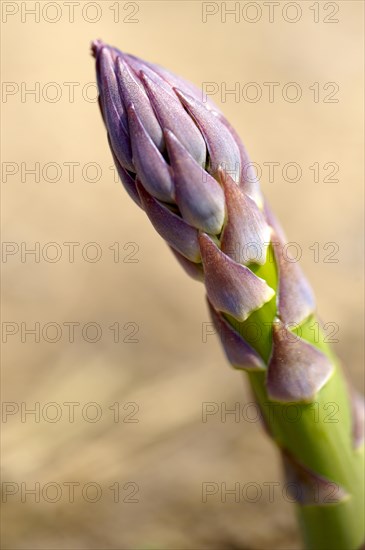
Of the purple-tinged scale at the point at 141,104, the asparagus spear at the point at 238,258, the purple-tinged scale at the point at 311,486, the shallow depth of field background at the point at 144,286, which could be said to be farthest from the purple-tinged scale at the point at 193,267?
the shallow depth of field background at the point at 144,286

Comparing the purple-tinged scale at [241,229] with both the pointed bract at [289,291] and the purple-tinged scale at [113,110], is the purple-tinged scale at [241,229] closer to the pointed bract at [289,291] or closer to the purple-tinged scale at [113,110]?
the pointed bract at [289,291]

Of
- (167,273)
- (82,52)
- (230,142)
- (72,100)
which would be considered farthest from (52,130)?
(230,142)

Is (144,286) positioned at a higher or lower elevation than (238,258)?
lower

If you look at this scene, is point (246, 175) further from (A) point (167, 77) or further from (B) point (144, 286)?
(B) point (144, 286)

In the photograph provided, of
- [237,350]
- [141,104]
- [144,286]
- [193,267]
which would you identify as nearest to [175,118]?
[141,104]

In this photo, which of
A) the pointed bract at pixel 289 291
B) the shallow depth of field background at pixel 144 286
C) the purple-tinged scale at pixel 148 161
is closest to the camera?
the purple-tinged scale at pixel 148 161

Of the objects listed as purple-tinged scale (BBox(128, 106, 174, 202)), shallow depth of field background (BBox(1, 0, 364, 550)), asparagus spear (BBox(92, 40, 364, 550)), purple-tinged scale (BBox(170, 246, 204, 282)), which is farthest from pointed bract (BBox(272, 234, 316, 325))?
shallow depth of field background (BBox(1, 0, 364, 550))
